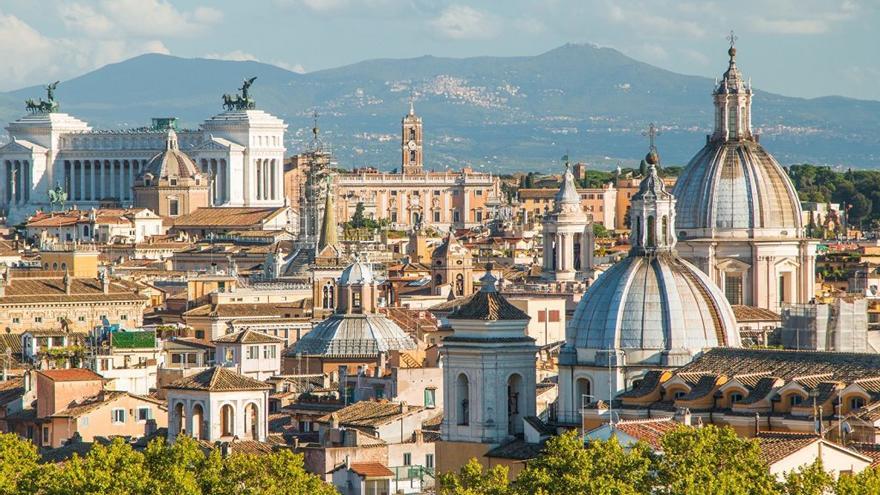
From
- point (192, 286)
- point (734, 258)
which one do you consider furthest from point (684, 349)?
point (192, 286)

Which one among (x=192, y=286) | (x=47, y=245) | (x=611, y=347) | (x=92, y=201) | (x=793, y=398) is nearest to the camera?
(x=793, y=398)

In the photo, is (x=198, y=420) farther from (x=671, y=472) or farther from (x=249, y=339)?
(x=249, y=339)

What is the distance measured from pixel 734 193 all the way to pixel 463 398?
74.2 ft

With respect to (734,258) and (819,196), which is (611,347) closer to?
(734,258)

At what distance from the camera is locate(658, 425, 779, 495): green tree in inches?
1492

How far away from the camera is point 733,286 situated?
71.6m

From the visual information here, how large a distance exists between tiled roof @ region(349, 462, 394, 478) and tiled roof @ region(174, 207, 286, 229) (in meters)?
93.5

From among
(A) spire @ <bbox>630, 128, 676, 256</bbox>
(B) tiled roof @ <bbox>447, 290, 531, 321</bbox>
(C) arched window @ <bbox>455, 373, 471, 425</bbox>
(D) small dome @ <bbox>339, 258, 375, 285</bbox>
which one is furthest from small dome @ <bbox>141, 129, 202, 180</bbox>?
(C) arched window @ <bbox>455, 373, 471, 425</bbox>

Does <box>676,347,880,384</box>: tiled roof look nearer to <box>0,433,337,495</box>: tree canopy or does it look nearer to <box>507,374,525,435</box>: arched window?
<box>507,374,525,435</box>: arched window

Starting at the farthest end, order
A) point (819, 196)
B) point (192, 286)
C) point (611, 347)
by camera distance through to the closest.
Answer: point (819, 196)
point (192, 286)
point (611, 347)

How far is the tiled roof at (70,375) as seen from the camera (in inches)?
2357

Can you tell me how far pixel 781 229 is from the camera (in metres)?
71.6

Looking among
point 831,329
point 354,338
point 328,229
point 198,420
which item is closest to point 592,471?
point 198,420

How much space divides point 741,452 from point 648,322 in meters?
9.27
